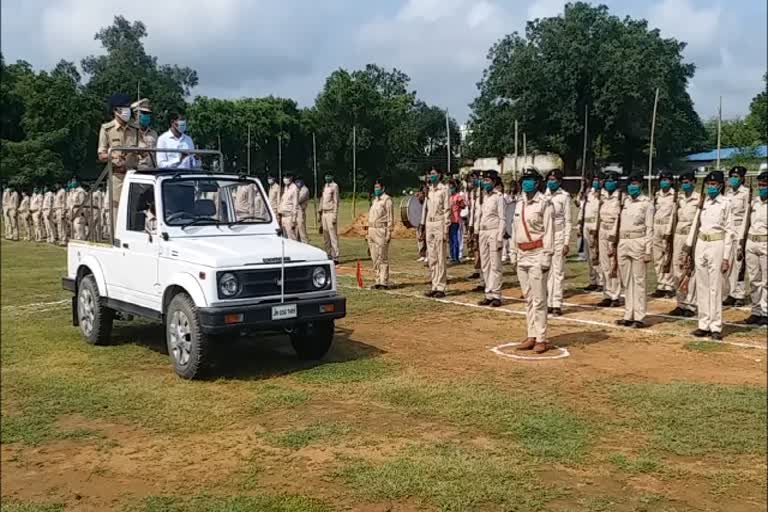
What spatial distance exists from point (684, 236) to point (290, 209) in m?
8.31

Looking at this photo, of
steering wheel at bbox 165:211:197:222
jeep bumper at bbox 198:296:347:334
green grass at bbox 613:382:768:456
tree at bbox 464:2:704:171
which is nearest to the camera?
green grass at bbox 613:382:768:456

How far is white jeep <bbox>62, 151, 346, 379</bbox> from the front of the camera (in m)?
6.34

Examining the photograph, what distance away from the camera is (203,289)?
630 cm

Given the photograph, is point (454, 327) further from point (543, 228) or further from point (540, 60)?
point (540, 60)

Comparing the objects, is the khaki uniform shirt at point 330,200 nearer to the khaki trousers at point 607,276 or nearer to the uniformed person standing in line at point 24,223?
the khaki trousers at point 607,276

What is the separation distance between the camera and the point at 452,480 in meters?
4.21

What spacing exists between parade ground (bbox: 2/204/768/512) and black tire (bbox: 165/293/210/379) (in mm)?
149

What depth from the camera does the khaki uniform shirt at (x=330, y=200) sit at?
15.6m

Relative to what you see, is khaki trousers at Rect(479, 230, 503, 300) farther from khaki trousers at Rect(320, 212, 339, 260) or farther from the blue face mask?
khaki trousers at Rect(320, 212, 339, 260)

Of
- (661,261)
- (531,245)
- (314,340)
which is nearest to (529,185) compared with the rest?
(531,245)

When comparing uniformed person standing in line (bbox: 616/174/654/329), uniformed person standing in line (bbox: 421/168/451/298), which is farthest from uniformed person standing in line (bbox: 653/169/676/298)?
uniformed person standing in line (bbox: 421/168/451/298)

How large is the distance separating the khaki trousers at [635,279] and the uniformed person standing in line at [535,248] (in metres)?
1.93

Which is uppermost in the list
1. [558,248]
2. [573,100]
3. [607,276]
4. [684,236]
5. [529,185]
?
[573,100]

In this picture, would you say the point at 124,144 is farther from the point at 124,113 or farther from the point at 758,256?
the point at 758,256
